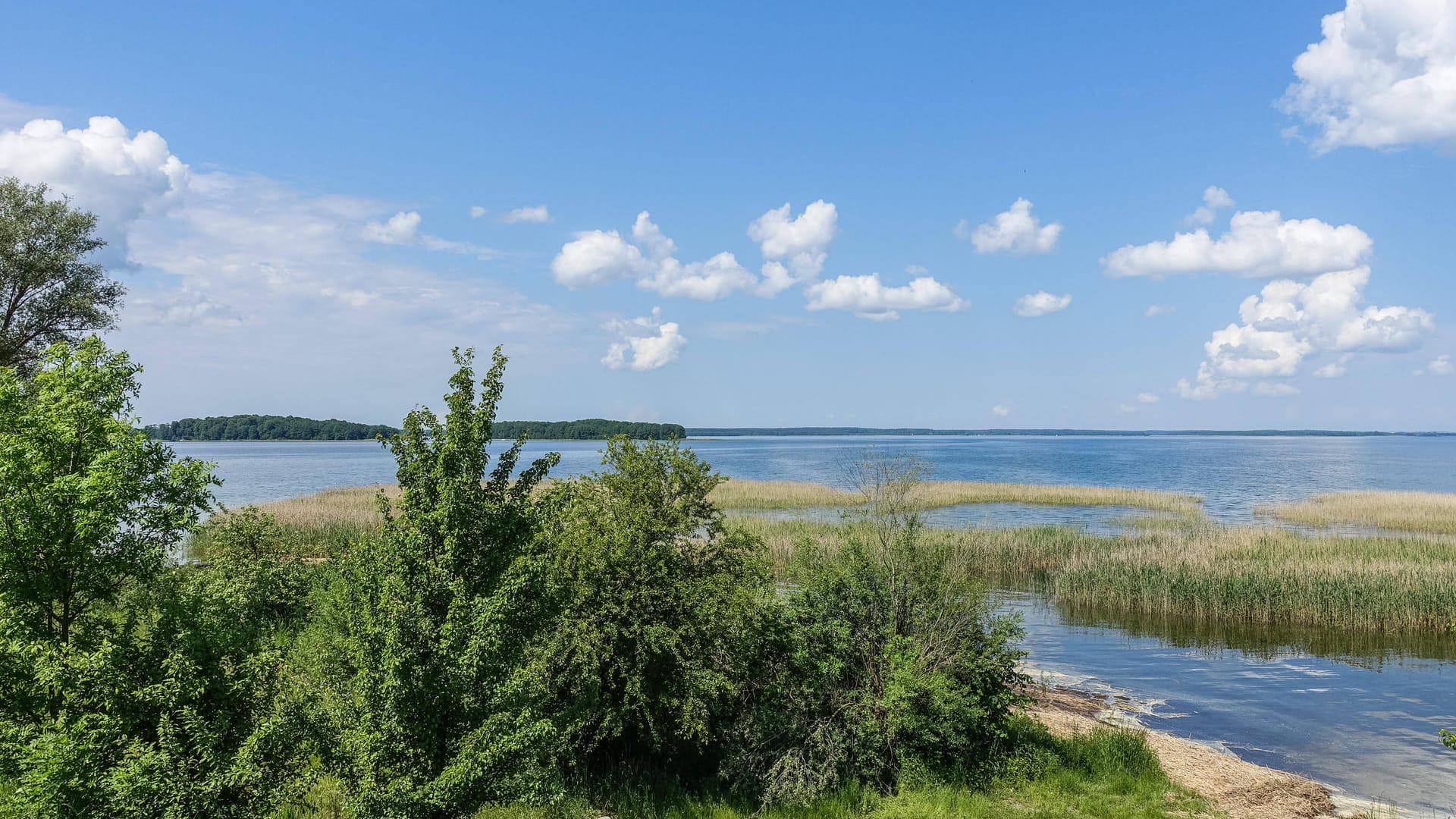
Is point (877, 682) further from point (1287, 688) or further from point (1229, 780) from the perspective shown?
point (1287, 688)

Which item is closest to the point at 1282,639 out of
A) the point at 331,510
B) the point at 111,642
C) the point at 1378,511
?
the point at 111,642

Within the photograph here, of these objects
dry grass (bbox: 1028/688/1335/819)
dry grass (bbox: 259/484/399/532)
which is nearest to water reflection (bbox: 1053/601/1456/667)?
dry grass (bbox: 1028/688/1335/819)

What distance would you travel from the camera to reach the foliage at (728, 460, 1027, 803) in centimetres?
1533

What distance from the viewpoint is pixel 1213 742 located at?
20031 millimetres

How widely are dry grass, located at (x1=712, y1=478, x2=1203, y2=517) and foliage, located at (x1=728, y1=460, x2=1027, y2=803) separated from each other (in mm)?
42722

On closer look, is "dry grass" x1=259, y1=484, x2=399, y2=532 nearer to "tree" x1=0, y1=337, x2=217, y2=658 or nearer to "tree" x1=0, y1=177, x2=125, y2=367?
"tree" x1=0, y1=177, x2=125, y2=367

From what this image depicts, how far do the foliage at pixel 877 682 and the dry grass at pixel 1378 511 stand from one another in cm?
4780

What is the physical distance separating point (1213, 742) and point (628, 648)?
14726 mm

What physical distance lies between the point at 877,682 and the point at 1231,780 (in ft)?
24.2

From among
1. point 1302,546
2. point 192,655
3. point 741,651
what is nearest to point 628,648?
point 741,651

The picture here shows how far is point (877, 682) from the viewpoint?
635 inches

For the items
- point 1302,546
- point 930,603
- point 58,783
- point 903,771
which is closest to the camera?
point 58,783

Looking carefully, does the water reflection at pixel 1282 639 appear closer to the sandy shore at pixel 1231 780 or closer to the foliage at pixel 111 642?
the sandy shore at pixel 1231 780

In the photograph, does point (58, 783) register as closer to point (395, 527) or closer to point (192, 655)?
point (192, 655)
